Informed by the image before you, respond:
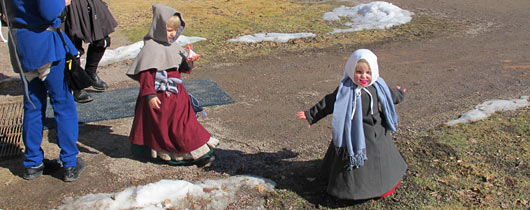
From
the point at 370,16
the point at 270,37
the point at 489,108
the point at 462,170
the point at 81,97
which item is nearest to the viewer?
the point at 462,170

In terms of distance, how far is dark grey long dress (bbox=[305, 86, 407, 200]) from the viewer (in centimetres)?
343

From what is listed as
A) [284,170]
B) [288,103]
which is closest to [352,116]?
[284,170]

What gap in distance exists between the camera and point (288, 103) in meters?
5.87

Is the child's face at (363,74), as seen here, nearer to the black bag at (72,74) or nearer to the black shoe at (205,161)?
the black shoe at (205,161)

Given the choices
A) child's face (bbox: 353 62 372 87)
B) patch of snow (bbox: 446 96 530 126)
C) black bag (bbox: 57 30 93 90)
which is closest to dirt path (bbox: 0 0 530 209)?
patch of snow (bbox: 446 96 530 126)

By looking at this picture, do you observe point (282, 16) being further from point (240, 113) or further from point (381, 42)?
point (240, 113)

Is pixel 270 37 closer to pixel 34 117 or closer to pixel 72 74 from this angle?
pixel 72 74

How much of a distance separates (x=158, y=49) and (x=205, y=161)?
1.03 m

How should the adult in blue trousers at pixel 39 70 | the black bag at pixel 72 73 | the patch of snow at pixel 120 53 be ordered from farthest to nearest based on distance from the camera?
the patch of snow at pixel 120 53
the black bag at pixel 72 73
the adult in blue trousers at pixel 39 70

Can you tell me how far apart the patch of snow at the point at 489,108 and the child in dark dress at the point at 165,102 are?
276 centimetres

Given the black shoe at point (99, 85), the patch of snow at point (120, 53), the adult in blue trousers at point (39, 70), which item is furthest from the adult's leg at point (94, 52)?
the adult in blue trousers at point (39, 70)

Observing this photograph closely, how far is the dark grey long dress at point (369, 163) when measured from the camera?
3.43 meters

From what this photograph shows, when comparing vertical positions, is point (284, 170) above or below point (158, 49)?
below

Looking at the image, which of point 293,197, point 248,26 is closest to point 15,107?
point 293,197
